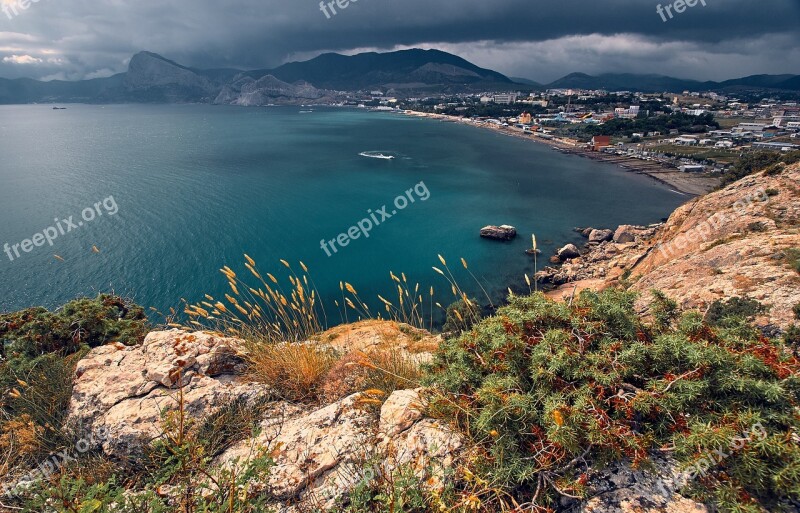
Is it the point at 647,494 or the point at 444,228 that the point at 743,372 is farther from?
the point at 444,228

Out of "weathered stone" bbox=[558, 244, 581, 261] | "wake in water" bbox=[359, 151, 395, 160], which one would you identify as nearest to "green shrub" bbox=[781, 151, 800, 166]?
"weathered stone" bbox=[558, 244, 581, 261]

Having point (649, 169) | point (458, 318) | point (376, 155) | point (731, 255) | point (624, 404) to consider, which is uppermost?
point (376, 155)

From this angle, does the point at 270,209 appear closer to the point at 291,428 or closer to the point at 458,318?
the point at 458,318

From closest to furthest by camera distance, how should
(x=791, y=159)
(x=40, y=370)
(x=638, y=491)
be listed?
1. (x=638, y=491)
2. (x=40, y=370)
3. (x=791, y=159)

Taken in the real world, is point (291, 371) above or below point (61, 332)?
above

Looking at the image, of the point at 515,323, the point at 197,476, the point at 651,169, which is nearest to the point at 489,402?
the point at 515,323

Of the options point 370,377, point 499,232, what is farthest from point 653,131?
point 370,377
